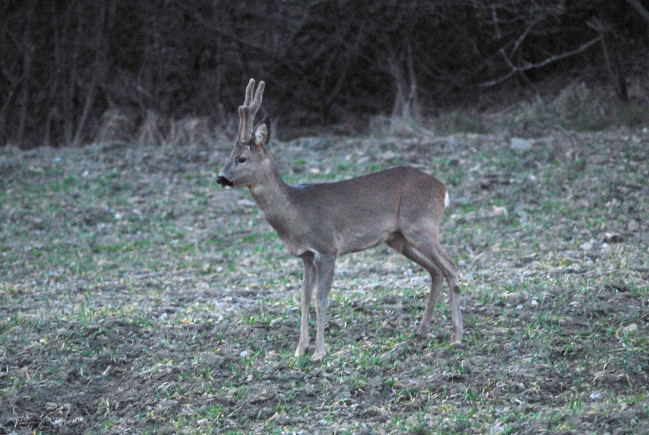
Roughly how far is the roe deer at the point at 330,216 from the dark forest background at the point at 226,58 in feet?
29.9

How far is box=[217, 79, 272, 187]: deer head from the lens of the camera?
615cm

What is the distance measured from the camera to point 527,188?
10.9 m

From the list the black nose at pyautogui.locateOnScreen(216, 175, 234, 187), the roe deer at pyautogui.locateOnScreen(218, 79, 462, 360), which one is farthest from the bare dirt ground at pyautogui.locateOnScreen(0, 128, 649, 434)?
the black nose at pyautogui.locateOnScreen(216, 175, 234, 187)

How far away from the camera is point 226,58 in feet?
52.5

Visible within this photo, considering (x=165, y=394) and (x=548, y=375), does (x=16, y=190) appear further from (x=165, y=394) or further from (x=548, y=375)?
(x=548, y=375)

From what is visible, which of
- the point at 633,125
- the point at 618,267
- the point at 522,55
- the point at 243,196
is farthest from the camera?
the point at 522,55

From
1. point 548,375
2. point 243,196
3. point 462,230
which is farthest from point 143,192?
point 548,375

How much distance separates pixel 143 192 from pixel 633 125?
24.4 feet

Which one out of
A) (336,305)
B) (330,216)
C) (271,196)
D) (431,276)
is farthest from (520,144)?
(271,196)

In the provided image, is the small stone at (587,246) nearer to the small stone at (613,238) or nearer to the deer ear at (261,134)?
the small stone at (613,238)

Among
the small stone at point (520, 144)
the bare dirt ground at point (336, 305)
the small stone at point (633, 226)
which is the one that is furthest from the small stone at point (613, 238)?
the small stone at point (520, 144)

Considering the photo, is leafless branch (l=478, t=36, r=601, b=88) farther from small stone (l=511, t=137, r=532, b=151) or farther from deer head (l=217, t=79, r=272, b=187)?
deer head (l=217, t=79, r=272, b=187)

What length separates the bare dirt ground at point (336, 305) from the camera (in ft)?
17.3

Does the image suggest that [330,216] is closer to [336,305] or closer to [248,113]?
[248,113]
